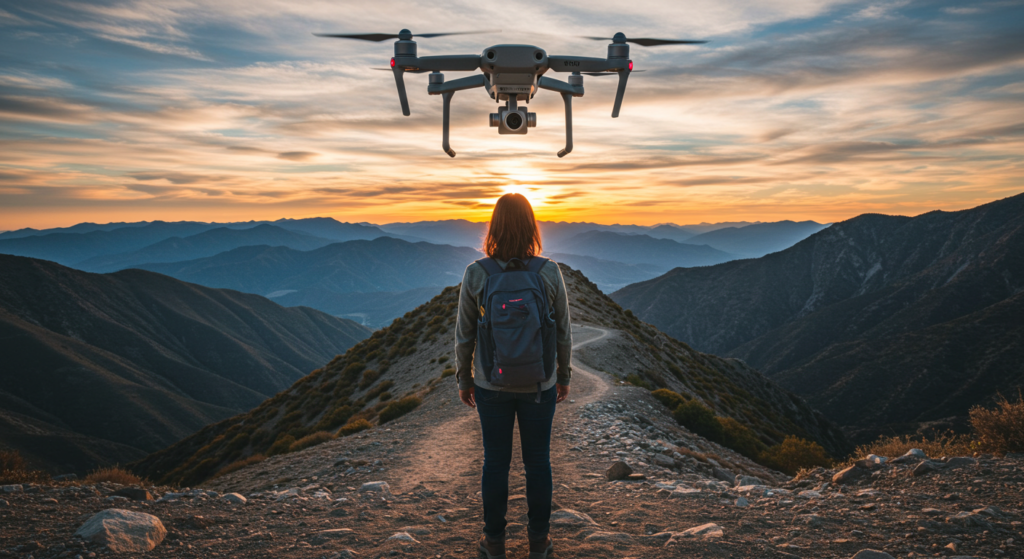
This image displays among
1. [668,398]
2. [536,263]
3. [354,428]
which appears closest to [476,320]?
[536,263]

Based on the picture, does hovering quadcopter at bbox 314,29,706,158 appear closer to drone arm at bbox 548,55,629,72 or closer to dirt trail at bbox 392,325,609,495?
drone arm at bbox 548,55,629,72

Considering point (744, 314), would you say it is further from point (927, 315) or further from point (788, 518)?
point (788, 518)

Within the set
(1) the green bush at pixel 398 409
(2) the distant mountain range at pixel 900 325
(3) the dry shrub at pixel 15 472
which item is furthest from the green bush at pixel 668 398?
(2) the distant mountain range at pixel 900 325

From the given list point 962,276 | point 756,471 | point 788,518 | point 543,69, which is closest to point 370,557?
point 788,518

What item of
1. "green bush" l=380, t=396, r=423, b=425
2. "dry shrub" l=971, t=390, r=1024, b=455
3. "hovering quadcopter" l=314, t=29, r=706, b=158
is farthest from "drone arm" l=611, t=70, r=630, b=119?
"green bush" l=380, t=396, r=423, b=425

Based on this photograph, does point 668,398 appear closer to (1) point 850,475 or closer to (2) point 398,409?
(2) point 398,409

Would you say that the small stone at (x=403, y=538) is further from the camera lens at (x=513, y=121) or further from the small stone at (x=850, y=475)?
the small stone at (x=850, y=475)
